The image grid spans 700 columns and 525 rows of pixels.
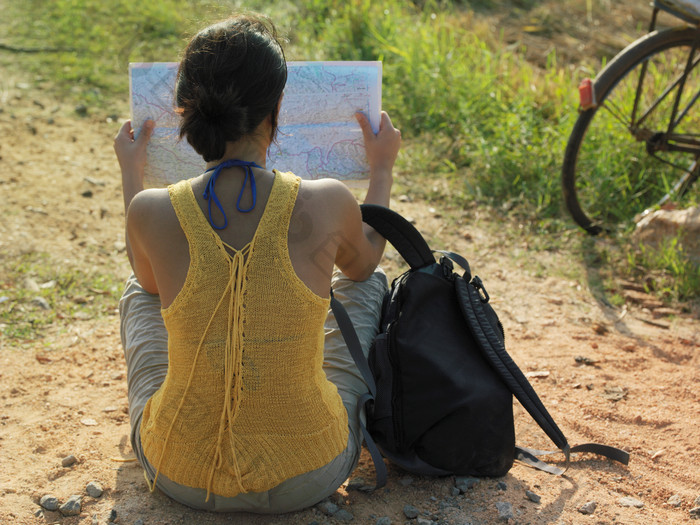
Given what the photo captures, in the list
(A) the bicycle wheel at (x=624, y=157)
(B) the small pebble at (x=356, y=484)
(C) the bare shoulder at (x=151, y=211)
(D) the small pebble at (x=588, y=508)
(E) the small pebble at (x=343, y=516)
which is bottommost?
(B) the small pebble at (x=356, y=484)

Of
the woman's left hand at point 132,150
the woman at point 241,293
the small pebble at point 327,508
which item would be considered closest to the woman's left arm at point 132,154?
the woman's left hand at point 132,150

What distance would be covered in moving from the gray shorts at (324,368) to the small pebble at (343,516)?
11cm

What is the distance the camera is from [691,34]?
3510mm

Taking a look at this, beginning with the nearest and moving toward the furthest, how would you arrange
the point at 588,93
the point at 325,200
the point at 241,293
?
the point at 241,293, the point at 325,200, the point at 588,93

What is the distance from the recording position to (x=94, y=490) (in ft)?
6.90

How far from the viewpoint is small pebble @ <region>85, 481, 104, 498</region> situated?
2098 mm

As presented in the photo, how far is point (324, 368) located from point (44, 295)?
1.90 metres

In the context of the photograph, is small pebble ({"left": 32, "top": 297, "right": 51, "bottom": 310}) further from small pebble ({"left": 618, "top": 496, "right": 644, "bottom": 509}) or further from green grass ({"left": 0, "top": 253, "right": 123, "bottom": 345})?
small pebble ({"left": 618, "top": 496, "right": 644, "bottom": 509})

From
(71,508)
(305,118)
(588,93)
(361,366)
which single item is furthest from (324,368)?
(588,93)

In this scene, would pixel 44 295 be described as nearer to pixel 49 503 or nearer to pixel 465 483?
pixel 49 503

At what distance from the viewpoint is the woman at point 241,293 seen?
5.41 ft

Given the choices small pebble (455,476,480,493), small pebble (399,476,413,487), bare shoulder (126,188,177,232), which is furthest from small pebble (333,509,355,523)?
bare shoulder (126,188,177,232)

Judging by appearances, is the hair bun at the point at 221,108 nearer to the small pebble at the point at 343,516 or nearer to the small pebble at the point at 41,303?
the small pebble at the point at 343,516

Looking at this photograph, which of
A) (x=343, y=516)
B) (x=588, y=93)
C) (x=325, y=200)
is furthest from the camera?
(x=588, y=93)
